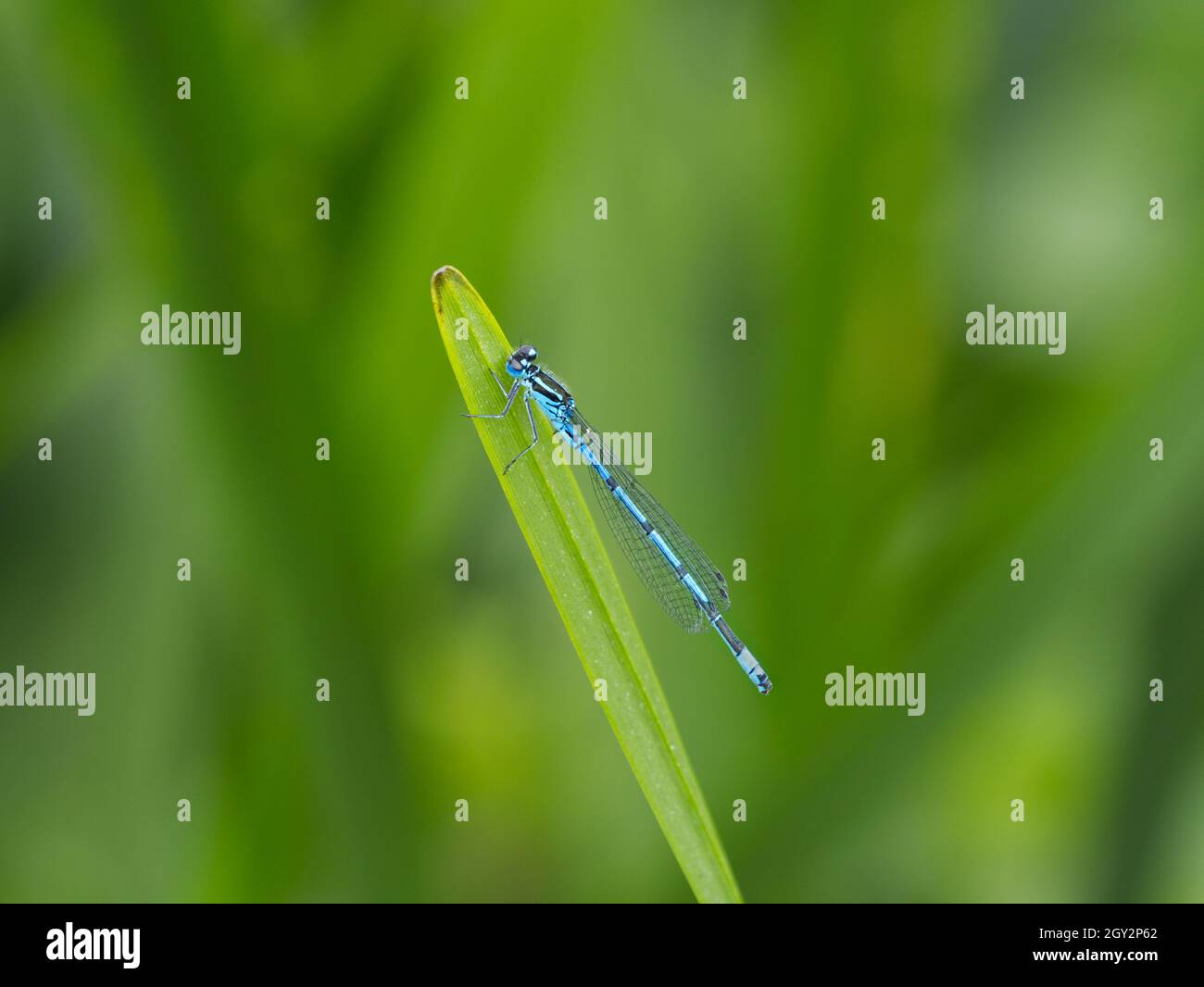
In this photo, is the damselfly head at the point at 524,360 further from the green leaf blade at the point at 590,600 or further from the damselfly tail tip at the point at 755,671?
the damselfly tail tip at the point at 755,671

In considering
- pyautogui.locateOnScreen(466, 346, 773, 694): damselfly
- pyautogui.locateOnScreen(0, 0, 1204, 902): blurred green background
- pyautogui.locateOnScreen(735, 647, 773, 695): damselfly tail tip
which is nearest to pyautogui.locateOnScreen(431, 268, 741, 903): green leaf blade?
pyautogui.locateOnScreen(466, 346, 773, 694): damselfly

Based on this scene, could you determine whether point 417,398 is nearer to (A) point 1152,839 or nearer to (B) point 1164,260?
(B) point 1164,260

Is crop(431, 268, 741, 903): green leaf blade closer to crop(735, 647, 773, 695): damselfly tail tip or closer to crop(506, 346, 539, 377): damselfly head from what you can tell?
crop(506, 346, 539, 377): damselfly head

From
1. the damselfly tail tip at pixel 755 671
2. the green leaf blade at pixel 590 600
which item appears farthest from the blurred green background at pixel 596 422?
the green leaf blade at pixel 590 600

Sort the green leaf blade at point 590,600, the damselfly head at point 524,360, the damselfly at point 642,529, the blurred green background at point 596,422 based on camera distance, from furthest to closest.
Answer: the damselfly at point 642,529 → the damselfly head at point 524,360 → the blurred green background at point 596,422 → the green leaf blade at point 590,600

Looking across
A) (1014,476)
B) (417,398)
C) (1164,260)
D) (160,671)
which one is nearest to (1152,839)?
(1014,476)
